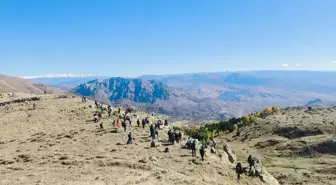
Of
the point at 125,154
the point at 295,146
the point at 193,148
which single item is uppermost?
the point at 193,148

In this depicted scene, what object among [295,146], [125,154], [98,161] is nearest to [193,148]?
[125,154]

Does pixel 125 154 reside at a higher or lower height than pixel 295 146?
higher

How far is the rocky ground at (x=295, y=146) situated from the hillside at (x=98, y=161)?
3195 cm

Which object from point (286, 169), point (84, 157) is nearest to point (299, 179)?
point (286, 169)

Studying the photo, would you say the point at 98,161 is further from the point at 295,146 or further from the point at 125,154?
the point at 295,146

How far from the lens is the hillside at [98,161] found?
41.5 m

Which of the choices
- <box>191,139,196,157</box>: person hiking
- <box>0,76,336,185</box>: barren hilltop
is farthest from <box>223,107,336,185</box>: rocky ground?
<box>191,139,196,157</box>: person hiking

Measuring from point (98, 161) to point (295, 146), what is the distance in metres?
78.8

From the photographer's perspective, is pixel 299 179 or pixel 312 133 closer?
pixel 299 179

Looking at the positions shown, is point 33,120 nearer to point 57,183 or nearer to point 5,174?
point 5,174

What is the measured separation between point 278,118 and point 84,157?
121m

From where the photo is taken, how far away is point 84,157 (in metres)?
50.6

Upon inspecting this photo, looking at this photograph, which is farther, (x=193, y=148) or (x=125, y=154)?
(x=193, y=148)

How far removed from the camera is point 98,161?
157 ft
